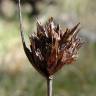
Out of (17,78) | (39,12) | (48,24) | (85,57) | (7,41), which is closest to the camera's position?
(48,24)

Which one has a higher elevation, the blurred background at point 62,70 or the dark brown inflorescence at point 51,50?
the blurred background at point 62,70

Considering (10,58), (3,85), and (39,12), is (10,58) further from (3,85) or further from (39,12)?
(39,12)

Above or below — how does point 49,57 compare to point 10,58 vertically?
below

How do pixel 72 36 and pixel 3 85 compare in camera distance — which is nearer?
pixel 72 36

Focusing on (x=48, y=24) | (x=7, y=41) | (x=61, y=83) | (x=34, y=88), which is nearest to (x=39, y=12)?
(x=7, y=41)

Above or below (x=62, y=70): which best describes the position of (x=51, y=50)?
below

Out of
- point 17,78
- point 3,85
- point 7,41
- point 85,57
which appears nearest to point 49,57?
point 3,85

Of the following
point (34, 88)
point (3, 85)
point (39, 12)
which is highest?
point (39, 12)

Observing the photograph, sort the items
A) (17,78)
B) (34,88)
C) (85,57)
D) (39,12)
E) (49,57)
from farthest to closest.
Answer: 1. (39,12)
2. (85,57)
3. (17,78)
4. (34,88)
5. (49,57)
